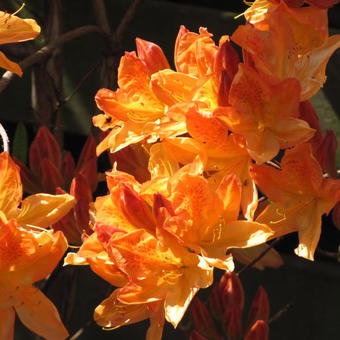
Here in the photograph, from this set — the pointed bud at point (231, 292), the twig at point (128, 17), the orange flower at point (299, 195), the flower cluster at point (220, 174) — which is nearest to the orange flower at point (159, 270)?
the flower cluster at point (220, 174)

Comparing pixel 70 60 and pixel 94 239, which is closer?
pixel 94 239

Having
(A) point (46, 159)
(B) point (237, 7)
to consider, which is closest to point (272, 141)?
(A) point (46, 159)

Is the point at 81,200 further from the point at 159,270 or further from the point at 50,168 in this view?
→ the point at 159,270

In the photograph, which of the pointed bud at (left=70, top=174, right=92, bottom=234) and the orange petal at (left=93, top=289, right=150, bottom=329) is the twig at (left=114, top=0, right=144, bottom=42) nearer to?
the pointed bud at (left=70, top=174, right=92, bottom=234)

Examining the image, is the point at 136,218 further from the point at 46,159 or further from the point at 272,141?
the point at 46,159

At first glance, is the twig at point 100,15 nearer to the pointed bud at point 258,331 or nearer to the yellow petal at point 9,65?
the yellow petal at point 9,65

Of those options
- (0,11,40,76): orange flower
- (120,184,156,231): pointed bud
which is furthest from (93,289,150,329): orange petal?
(0,11,40,76): orange flower

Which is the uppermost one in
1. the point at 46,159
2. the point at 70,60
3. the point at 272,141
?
the point at 272,141
